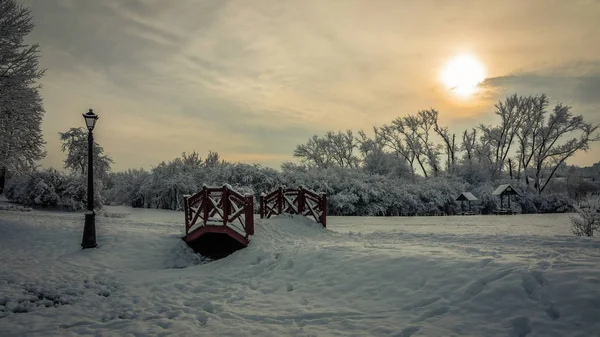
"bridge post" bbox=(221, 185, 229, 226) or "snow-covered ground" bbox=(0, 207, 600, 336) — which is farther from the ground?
"bridge post" bbox=(221, 185, 229, 226)

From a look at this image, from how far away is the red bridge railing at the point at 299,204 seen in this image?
595 inches

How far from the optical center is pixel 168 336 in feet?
16.6

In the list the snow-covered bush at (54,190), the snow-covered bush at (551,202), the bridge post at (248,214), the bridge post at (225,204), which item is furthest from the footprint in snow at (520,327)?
the snow-covered bush at (551,202)

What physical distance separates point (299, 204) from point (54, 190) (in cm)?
1798

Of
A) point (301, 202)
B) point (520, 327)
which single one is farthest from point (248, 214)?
point (520, 327)

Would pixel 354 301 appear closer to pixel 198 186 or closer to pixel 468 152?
pixel 198 186

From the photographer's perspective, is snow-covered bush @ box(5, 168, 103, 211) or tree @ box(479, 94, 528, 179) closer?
snow-covered bush @ box(5, 168, 103, 211)

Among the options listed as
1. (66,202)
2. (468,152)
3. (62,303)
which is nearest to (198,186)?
(66,202)

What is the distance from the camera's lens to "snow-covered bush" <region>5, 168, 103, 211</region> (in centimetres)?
2273

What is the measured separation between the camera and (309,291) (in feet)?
23.6

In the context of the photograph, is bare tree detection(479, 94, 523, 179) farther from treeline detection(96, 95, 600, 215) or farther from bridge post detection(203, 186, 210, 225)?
bridge post detection(203, 186, 210, 225)

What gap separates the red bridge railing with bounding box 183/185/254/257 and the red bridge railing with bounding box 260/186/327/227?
130 inches

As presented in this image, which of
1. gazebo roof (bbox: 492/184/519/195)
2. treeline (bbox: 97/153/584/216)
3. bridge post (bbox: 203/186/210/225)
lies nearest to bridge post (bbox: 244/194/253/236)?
bridge post (bbox: 203/186/210/225)

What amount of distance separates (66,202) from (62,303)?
19.7 metres
